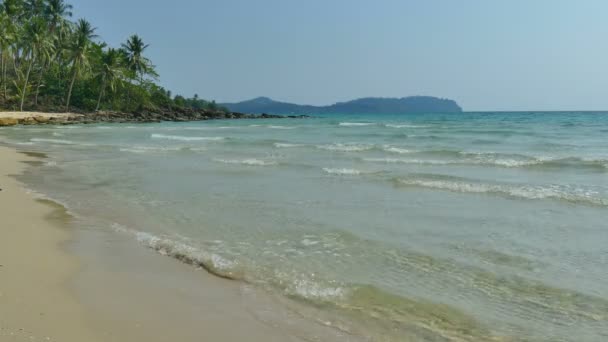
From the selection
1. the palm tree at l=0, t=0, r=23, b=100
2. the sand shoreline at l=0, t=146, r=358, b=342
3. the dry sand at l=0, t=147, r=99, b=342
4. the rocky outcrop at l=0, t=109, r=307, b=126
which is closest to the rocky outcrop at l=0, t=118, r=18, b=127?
the rocky outcrop at l=0, t=109, r=307, b=126

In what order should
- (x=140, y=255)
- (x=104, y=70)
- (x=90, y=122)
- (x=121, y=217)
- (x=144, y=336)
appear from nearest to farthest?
(x=144, y=336)
(x=140, y=255)
(x=121, y=217)
(x=90, y=122)
(x=104, y=70)

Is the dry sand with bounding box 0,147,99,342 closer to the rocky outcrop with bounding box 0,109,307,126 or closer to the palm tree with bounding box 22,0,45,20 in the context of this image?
the rocky outcrop with bounding box 0,109,307,126

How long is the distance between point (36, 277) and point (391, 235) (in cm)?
459

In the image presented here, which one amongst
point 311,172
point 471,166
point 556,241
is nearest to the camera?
point 556,241

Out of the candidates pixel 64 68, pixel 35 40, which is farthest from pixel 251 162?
pixel 64 68

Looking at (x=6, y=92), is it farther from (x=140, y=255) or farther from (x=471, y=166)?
(x=140, y=255)

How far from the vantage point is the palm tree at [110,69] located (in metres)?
62.7

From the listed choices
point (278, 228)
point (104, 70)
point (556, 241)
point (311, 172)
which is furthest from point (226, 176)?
point (104, 70)

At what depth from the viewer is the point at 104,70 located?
6328 centimetres

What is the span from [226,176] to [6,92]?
56852 mm

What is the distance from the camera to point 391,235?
291 inches

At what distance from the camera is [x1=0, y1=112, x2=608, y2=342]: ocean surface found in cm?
460

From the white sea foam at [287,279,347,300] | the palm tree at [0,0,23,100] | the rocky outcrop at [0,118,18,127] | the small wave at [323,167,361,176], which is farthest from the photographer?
the palm tree at [0,0,23,100]

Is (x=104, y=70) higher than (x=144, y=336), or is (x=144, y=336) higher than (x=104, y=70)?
(x=104, y=70)
